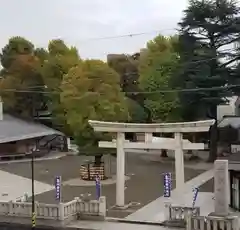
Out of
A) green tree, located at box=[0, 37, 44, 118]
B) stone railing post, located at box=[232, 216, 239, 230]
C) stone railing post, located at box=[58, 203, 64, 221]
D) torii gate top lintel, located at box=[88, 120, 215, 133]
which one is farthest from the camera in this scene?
green tree, located at box=[0, 37, 44, 118]

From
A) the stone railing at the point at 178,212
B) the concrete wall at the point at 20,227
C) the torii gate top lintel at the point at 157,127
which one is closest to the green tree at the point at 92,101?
the torii gate top lintel at the point at 157,127

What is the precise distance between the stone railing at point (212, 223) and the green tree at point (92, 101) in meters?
12.4

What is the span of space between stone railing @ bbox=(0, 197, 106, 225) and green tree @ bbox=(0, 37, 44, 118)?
2799cm

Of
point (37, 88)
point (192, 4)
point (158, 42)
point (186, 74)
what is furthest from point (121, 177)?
point (37, 88)

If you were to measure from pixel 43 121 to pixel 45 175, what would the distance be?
20.9m

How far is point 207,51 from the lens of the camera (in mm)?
35656

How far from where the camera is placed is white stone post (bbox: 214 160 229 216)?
1673cm

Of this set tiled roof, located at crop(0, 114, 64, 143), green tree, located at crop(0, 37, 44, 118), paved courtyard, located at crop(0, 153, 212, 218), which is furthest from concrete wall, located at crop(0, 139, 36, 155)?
green tree, located at crop(0, 37, 44, 118)

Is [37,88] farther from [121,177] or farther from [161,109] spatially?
[121,177]

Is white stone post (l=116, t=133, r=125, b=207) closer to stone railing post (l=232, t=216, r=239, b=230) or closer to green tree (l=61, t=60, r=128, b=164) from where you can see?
stone railing post (l=232, t=216, r=239, b=230)

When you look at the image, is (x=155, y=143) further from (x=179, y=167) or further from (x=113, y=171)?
(x=113, y=171)

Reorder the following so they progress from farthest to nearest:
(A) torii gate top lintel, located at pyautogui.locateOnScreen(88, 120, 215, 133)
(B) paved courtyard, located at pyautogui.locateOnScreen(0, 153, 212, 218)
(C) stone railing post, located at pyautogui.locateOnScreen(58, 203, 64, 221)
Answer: (B) paved courtyard, located at pyautogui.locateOnScreen(0, 153, 212, 218)
(A) torii gate top lintel, located at pyautogui.locateOnScreen(88, 120, 215, 133)
(C) stone railing post, located at pyautogui.locateOnScreen(58, 203, 64, 221)

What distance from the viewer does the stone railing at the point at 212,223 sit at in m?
16.3

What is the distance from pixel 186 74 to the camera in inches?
1426
